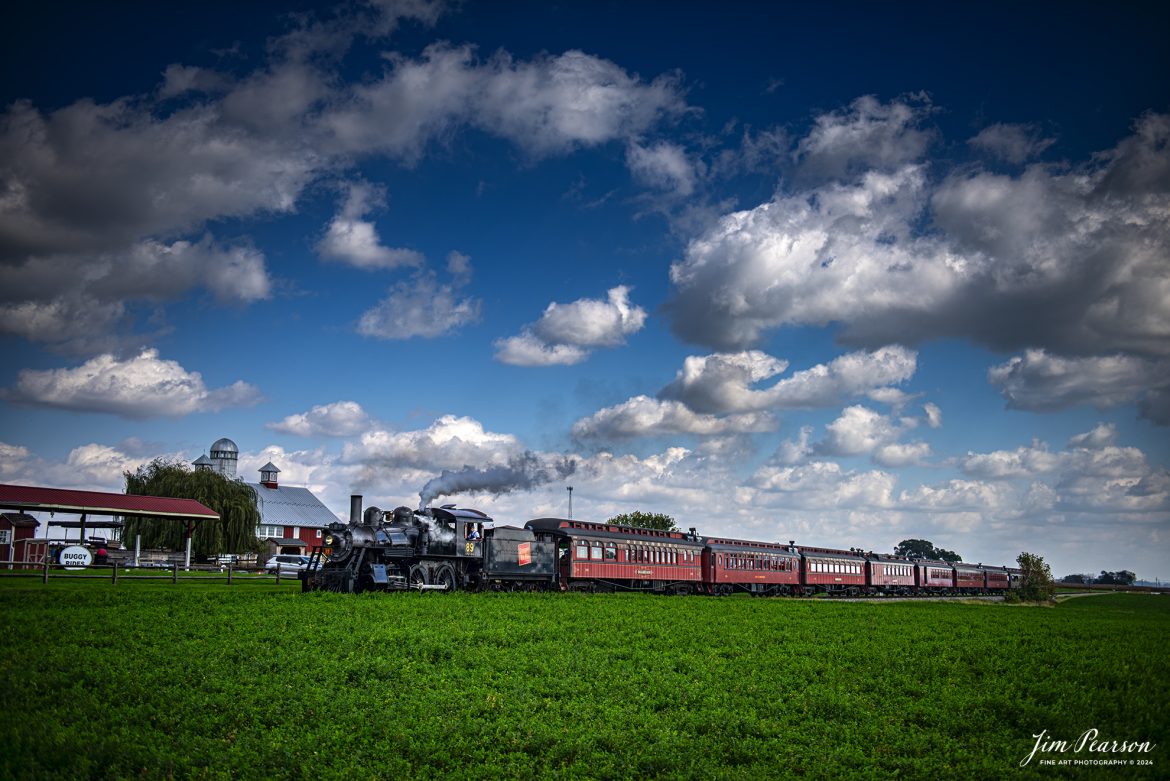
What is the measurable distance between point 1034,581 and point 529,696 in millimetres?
63176

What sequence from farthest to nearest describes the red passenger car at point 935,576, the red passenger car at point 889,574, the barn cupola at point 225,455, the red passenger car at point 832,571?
the barn cupola at point 225,455 < the red passenger car at point 935,576 < the red passenger car at point 889,574 < the red passenger car at point 832,571

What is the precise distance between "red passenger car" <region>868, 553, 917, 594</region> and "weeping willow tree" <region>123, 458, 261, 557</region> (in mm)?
52102

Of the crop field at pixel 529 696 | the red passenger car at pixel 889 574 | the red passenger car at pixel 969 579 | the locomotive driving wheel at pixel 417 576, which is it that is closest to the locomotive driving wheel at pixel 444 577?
the locomotive driving wheel at pixel 417 576

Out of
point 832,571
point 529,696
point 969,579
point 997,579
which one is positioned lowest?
point 997,579

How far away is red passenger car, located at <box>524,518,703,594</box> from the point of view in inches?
1662

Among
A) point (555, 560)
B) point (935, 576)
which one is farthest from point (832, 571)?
point (555, 560)

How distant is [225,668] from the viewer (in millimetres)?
17797

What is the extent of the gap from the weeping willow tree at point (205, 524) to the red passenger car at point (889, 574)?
5210cm

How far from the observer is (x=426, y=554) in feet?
113

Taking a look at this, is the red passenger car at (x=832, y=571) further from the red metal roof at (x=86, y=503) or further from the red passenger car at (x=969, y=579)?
the red metal roof at (x=86, y=503)

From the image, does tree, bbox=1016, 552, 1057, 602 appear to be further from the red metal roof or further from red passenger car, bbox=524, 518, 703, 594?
the red metal roof

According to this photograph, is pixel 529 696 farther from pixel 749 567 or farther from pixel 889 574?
pixel 889 574

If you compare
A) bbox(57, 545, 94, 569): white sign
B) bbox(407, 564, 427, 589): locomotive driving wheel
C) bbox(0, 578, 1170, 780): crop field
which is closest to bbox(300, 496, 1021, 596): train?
bbox(407, 564, 427, 589): locomotive driving wheel

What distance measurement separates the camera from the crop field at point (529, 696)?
13578 millimetres
